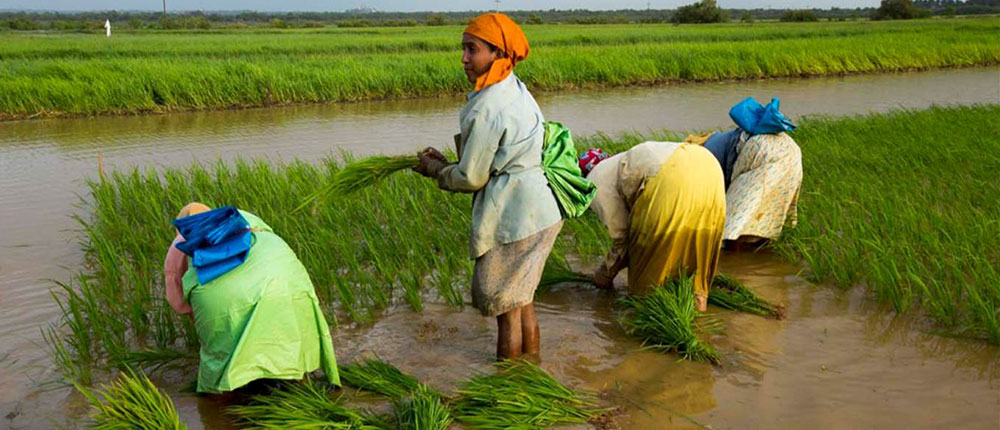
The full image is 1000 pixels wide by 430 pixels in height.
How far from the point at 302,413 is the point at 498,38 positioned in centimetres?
140

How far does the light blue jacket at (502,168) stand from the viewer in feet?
9.09

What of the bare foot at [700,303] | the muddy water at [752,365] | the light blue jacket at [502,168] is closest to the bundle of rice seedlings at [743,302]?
the muddy water at [752,365]

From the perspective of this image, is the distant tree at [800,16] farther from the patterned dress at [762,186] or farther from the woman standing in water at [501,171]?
the woman standing in water at [501,171]

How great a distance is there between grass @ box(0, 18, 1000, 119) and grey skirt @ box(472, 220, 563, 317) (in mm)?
9692

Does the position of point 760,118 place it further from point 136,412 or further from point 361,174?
point 136,412

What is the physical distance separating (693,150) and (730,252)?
1.39 meters

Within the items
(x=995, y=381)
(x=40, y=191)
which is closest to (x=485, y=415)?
(x=995, y=381)

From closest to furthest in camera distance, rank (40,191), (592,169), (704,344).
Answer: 1. (704,344)
2. (592,169)
3. (40,191)

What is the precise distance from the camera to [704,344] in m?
3.34

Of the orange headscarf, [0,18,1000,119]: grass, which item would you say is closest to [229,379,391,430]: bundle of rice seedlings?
the orange headscarf

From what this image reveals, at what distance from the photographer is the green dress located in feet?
8.82

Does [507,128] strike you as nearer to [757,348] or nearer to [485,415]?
[485,415]

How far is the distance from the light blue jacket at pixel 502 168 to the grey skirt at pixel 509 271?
43mm

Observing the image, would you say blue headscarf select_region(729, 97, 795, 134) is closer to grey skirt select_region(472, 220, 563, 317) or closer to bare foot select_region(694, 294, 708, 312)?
bare foot select_region(694, 294, 708, 312)
